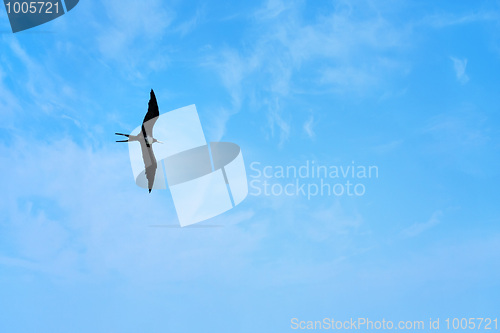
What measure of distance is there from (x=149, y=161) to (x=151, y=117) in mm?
4585

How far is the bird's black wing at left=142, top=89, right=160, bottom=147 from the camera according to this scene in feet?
141

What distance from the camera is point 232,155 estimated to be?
160 ft

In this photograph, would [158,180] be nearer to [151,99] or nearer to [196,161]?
[196,161]

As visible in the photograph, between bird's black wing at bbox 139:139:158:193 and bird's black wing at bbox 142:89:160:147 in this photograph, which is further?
bird's black wing at bbox 139:139:158:193

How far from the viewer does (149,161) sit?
154 ft

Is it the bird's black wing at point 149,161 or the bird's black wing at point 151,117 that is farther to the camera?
the bird's black wing at point 149,161

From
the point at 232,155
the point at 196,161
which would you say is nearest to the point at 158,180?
the point at 196,161

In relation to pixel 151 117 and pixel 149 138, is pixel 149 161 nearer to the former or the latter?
pixel 149 138

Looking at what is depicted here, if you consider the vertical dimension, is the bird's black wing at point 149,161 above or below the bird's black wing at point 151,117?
below

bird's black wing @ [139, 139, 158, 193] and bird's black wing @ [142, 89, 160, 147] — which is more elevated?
bird's black wing @ [142, 89, 160, 147]

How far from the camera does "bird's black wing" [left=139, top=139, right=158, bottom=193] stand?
4634 centimetres

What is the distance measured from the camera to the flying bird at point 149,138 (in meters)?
43.4

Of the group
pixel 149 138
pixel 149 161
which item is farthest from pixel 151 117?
pixel 149 161

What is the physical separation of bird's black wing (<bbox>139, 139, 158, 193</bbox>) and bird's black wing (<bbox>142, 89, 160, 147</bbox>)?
1.41 feet
